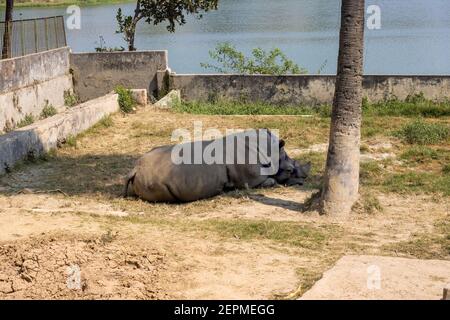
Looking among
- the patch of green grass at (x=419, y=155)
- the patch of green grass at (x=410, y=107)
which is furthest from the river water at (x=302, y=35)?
the patch of green grass at (x=419, y=155)

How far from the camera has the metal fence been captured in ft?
67.3

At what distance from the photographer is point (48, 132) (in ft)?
47.9

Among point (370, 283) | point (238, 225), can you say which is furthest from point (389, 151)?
point (370, 283)

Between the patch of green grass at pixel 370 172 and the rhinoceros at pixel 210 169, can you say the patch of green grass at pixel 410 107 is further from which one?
the rhinoceros at pixel 210 169

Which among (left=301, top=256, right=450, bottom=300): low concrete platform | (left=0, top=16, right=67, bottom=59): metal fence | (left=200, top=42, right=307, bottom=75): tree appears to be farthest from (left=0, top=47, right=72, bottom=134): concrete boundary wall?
(left=301, top=256, right=450, bottom=300): low concrete platform

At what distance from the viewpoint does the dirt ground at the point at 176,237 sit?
7652 millimetres

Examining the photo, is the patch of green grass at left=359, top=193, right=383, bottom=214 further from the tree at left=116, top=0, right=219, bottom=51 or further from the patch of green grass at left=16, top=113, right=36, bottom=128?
the tree at left=116, top=0, right=219, bottom=51

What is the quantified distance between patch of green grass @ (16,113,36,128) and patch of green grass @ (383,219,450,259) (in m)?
10.7

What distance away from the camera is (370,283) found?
24.0ft

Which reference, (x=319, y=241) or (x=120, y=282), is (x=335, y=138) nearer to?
(x=319, y=241)

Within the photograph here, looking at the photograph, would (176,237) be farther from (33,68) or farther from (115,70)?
(115,70)

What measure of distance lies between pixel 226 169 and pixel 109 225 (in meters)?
2.52

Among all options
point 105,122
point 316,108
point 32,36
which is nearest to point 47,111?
point 32,36

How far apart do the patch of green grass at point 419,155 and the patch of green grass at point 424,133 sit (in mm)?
724
